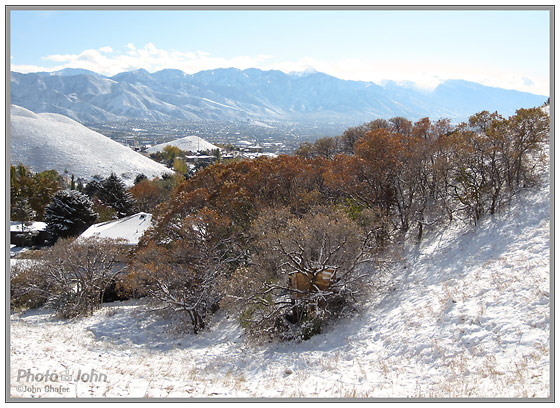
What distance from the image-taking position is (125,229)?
31.1 metres

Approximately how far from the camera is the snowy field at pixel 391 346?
23.5ft

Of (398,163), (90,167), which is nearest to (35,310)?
(398,163)

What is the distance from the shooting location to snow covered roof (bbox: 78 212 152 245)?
29.6m

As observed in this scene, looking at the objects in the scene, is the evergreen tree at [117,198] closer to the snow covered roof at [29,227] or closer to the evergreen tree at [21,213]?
the snow covered roof at [29,227]

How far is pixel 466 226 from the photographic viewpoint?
16922 mm

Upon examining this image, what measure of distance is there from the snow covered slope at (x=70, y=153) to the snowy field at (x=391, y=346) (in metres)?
81.1

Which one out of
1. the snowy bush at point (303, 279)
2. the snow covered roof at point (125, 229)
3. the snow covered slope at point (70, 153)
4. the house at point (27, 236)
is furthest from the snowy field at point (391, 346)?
the snow covered slope at point (70, 153)

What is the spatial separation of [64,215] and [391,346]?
125ft

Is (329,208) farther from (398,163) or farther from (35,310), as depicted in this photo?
(35,310)

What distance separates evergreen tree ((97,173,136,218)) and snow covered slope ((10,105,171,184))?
38.8 meters

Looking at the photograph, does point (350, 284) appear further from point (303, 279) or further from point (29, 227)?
point (29, 227)

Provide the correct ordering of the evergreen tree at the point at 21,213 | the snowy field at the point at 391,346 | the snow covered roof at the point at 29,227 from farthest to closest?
1. the snow covered roof at the point at 29,227
2. the evergreen tree at the point at 21,213
3. the snowy field at the point at 391,346

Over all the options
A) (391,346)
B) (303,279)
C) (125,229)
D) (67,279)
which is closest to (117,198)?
(125,229)

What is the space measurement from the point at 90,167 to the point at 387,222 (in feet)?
304
